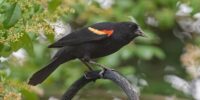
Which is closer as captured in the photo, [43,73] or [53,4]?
[53,4]

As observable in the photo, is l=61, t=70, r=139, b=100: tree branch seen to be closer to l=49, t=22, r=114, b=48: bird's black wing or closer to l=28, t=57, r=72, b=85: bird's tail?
l=28, t=57, r=72, b=85: bird's tail

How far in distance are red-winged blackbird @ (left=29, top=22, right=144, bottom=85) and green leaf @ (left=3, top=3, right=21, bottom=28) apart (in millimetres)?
698

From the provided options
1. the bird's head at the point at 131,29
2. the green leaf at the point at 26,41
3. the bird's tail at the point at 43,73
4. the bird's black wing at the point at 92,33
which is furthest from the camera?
the bird's black wing at the point at 92,33

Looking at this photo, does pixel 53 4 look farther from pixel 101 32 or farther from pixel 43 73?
pixel 101 32

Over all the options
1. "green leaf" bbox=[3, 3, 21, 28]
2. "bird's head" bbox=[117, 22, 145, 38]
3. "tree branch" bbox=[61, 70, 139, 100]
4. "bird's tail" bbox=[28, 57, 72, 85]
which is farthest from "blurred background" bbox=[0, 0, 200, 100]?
"green leaf" bbox=[3, 3, 21, 28]

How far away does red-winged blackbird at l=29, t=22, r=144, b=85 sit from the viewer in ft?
11.0

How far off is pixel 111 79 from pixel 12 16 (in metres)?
0.51

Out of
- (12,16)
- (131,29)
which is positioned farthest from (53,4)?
(131,29)

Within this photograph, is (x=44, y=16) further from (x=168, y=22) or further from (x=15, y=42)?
(x=168, y=22)

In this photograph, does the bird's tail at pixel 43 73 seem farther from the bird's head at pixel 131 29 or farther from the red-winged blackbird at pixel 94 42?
the bird's head at pixel 131 29

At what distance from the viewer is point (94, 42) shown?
137 inches

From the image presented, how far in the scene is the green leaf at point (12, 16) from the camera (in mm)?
2596

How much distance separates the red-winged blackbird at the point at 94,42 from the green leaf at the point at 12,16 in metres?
0.70

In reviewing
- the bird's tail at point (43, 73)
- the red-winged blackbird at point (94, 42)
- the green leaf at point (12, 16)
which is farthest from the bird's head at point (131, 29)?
the green leaf at point (12, 16)
